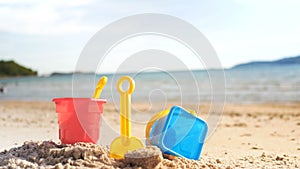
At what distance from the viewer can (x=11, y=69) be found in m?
55.4

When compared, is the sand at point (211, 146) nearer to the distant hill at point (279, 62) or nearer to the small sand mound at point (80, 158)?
the small sand mound at point (80, 158)

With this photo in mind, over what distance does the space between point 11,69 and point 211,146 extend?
54.2 meters

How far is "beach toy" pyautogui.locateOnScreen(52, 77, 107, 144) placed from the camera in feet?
A: 10.8

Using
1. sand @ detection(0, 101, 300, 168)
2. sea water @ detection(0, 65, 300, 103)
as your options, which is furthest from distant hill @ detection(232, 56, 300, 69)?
sand @ detection(0, 101, 300, 168)

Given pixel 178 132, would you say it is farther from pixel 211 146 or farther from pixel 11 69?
pixel 11 69

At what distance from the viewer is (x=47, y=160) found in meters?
3.07

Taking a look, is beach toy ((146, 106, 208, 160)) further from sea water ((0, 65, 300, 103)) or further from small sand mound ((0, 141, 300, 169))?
sea water ((0, 65, 300, 103))

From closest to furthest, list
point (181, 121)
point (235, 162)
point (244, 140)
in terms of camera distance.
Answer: point (181, 121), point (235, 162), point (244, 140)

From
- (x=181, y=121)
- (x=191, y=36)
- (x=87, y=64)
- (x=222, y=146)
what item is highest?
(x=191, y=36)

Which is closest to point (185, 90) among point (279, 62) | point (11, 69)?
point (279, 62)

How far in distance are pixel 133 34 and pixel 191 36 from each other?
1.73ft

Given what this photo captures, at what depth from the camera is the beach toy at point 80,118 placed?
330 centimetres

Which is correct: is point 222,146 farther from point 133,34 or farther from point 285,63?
point 285,63

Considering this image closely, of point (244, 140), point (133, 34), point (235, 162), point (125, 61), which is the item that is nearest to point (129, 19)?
point (133, 34)
